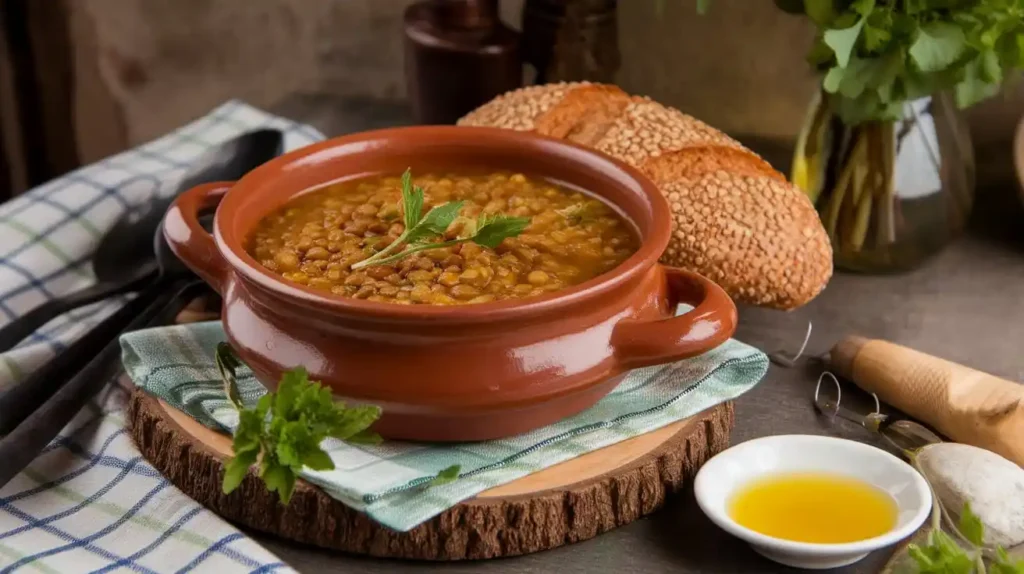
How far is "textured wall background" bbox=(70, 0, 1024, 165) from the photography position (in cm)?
257

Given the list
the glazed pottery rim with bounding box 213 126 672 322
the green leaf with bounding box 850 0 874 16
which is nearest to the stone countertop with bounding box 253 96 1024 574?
the glazed pottery rim with bounding box 213 126 672 322

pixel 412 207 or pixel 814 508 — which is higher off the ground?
pixel 412 207

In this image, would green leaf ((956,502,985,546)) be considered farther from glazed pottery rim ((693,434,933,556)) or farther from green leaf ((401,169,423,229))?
green leaf ((401,169,423,229))

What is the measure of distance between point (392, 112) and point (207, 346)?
1356 mm

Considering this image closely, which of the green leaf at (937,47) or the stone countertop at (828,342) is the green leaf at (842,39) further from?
the stone countertop at (828,342)

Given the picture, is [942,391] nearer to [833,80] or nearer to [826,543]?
[826,543]

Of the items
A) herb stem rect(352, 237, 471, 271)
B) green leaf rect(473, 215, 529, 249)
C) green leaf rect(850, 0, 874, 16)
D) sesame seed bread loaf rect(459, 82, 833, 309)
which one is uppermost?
green leaf rect(850, 0, 874, 16)

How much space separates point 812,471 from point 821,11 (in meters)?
0.77

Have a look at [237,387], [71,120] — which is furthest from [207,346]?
[71,120]

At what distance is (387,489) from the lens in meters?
1.39

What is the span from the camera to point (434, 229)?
1532 millimetres

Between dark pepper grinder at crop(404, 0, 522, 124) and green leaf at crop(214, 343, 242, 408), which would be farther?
dark pepper grinder at crop(404, 0, 522, 124)

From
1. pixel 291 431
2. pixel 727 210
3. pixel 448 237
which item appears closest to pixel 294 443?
pixel 291 431

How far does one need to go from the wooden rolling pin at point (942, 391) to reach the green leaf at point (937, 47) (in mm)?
424
